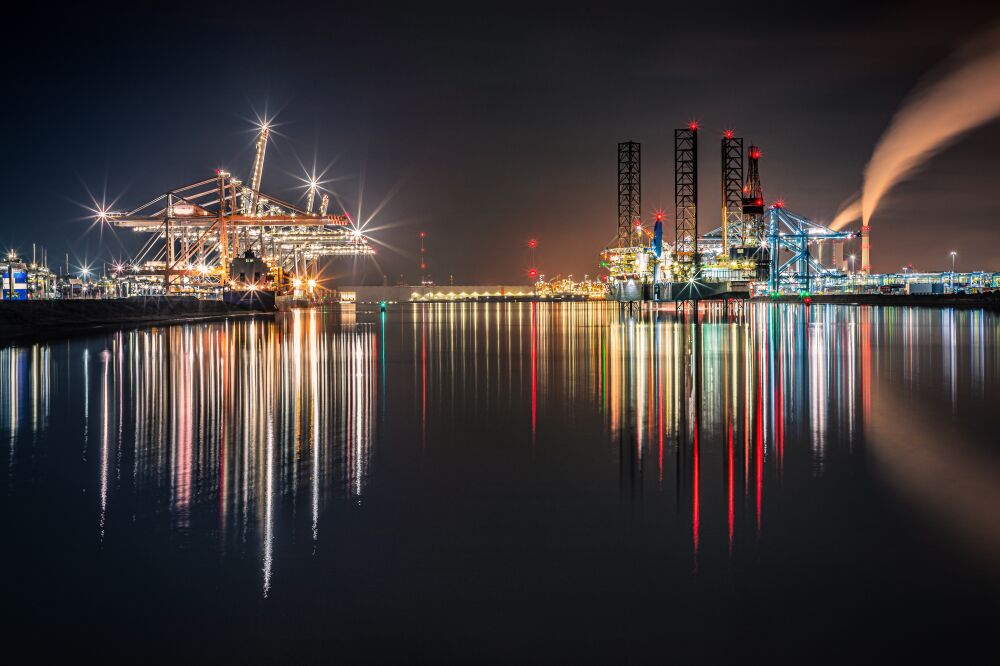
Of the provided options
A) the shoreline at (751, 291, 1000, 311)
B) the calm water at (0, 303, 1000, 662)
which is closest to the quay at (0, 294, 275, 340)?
the calm water at (0, 303, 1000, 662)

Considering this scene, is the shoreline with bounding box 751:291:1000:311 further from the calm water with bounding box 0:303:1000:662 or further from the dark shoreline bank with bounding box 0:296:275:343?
the calm water with bounding box 0:303:1000:662

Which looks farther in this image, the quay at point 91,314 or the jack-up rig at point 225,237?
the jack-up rig at point 225,237

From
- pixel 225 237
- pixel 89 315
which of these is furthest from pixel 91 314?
pixel 225 237

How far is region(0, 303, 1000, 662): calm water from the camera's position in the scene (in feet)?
14.4

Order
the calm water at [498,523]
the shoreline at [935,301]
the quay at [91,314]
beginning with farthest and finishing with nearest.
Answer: the shoreline at [935,301]
the quay at [91,314]
the calm water at [498,523]

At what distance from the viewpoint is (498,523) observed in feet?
20.7

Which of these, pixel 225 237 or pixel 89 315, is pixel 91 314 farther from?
pixel 225 237

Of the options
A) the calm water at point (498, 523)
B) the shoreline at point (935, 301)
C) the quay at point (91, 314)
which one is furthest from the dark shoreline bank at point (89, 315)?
the shoreline at point (935, 301)

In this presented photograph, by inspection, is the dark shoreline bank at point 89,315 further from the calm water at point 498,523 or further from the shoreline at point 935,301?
the shoreline at point 935,301

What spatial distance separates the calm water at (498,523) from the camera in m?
4.38

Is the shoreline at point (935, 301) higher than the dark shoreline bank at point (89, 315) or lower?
higher

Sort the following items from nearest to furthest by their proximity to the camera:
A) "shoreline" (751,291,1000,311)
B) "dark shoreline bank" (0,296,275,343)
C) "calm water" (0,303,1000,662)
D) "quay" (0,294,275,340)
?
"calm water" (0,303,1000,662) < "dark shoreline bank" (0,296,275,343) < "quay" (0,294,275,340) < "shoreline" (751,291,1000,311)

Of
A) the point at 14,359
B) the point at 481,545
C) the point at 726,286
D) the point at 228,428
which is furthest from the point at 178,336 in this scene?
the point at 726,286

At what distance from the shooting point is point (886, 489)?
285 inches
